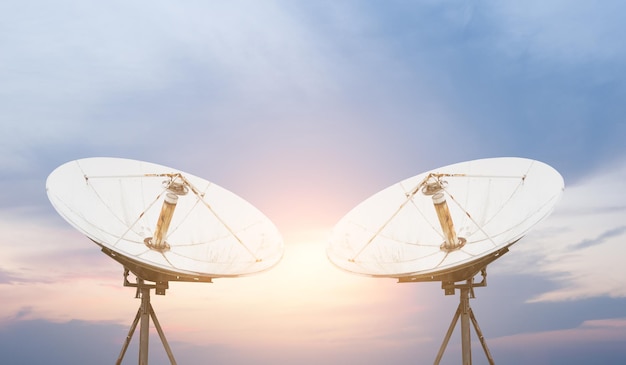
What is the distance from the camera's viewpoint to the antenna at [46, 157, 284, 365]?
34.6 meters

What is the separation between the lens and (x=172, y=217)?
1499 inches

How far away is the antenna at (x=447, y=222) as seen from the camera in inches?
1377

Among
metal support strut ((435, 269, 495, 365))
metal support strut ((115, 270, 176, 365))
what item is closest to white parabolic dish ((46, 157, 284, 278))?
metal support strut ((115, 270, 176, 365))

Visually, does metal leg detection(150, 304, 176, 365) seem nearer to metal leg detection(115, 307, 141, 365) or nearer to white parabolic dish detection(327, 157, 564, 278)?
metal leg detection(115, 307, 141, 365)

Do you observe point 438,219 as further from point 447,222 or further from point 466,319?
point 466,319

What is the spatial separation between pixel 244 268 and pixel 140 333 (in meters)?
6.07

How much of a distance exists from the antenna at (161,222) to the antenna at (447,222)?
434 centimetres

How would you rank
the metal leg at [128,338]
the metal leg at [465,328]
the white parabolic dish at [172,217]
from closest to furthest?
the white parabolic dish at [172,217], the metal leg at [128,338], the metal leg at [465,328]

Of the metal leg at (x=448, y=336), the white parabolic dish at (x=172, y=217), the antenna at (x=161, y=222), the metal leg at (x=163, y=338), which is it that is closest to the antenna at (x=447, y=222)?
the metal leg at (x=448, y=336)

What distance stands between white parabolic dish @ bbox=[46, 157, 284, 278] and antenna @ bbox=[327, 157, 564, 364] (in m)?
4.07

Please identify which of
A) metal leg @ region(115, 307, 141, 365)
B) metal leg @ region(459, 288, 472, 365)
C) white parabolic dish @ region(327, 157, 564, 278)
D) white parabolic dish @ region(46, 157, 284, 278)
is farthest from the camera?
metal leg @ region(459, 288, 472, 365)

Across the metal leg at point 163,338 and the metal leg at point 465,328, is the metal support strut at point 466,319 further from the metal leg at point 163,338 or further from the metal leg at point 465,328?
the metal leg at point 163,338

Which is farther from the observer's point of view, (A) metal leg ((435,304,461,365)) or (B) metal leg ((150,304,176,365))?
(A) metal leg ((435,304,461,365))

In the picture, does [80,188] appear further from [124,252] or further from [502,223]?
[502,223]
